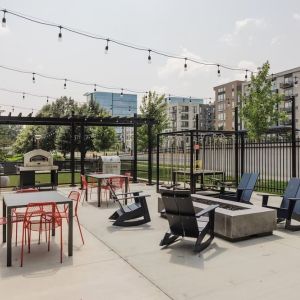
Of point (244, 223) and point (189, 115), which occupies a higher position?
point (189, 115)

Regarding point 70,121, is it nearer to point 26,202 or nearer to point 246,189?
point 246,189

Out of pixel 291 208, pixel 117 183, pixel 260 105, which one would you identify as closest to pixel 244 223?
pixel 291 208

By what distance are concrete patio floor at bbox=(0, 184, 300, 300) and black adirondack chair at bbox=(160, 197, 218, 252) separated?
0.15 metres

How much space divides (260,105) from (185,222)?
14.6 m

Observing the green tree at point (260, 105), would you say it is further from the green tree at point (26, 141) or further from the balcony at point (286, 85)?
the balcony at point (286, 85)

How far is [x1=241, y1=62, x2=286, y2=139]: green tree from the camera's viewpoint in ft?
61.1

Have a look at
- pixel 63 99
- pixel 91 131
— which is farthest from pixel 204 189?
pixel 63 99

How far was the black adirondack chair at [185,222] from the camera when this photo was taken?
567cm

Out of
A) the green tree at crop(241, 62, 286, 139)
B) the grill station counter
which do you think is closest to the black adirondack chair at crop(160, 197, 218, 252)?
the grill station counter

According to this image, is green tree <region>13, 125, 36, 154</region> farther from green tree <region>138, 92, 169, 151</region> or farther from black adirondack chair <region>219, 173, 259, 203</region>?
black adirondack chair <region>219, 173, 259, 203</region>

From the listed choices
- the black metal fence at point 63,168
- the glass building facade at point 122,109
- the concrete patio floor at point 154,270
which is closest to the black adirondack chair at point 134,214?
the concrete patio floor at point 154,270

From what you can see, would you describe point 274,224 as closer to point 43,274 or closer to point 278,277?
point 278,277

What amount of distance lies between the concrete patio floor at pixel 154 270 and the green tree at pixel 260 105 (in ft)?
41.0

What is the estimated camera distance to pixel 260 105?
62.0 feet
